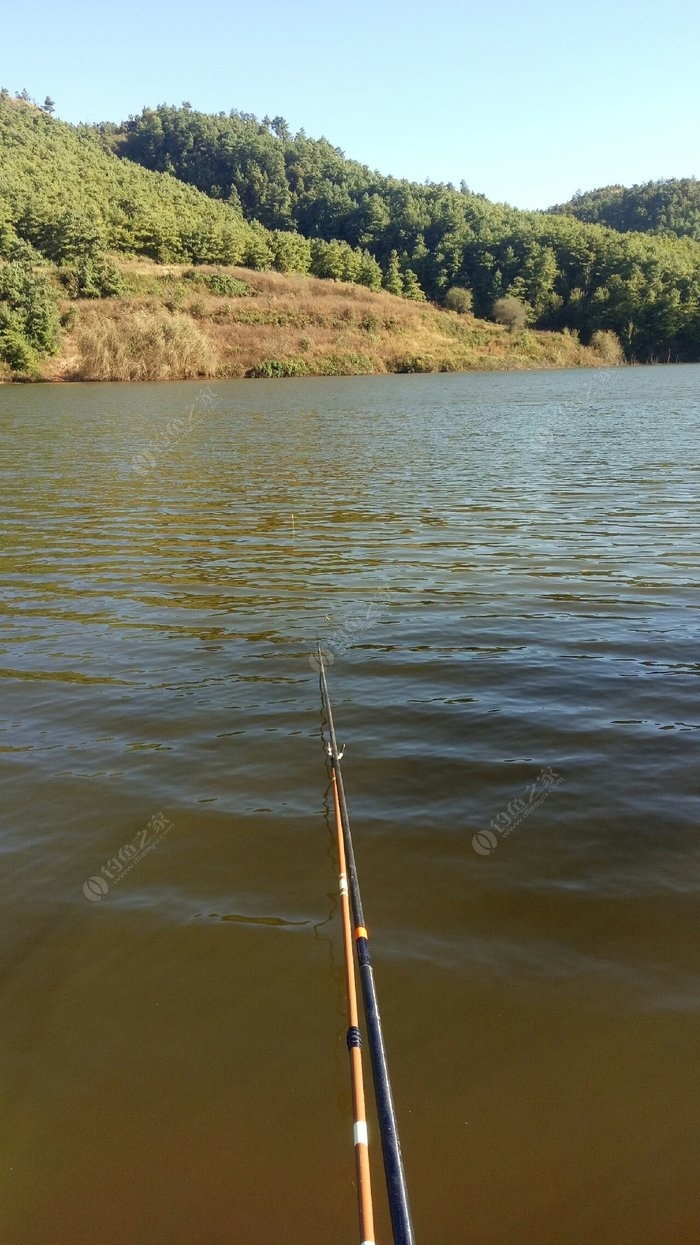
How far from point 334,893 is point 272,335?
91.7m

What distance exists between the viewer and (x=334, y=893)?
5285 mm

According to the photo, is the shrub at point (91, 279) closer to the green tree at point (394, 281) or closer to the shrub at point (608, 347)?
the green tree at point (394, 281)

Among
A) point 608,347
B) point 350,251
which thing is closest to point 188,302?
point 350,251

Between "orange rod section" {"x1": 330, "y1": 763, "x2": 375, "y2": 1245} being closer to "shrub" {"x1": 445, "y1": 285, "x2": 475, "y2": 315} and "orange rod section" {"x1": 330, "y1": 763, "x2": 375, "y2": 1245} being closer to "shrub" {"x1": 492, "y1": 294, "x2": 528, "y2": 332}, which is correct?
"shrub" {"x1": 492, "y1": 294, "x2": 528, "y2": 332}

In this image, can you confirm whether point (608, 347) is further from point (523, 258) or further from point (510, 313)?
point (523, 258)

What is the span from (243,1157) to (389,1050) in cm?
86

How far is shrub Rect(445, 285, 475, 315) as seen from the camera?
387 feet

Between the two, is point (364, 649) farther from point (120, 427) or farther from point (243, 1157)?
point (120, 427)

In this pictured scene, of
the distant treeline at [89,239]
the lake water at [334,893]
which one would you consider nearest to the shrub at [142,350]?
the distant treeline at [89,239]

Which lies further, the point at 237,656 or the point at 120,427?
the point at 120,427

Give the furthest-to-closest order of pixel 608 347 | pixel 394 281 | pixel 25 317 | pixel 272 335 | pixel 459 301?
pixel 394 281, pixel 459 301, pixel 608 347, pixel 272 335, pixel 25 317

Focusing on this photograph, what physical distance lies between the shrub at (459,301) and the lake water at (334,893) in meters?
A: 113

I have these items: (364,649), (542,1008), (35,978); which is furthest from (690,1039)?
(364,649)

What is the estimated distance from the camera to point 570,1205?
3326mm
